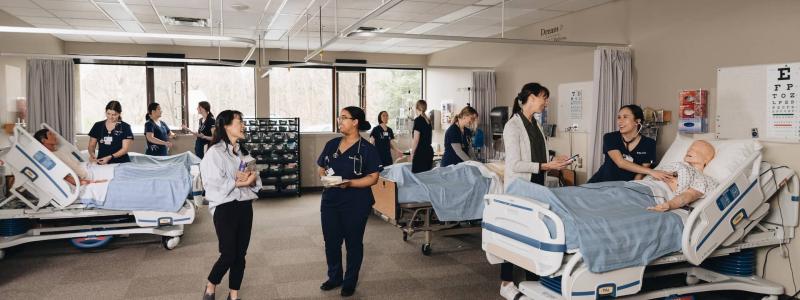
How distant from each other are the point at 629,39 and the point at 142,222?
513cm

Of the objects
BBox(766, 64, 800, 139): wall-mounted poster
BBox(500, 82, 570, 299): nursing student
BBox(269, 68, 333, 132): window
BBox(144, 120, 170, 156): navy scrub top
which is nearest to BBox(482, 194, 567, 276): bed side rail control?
BBox(500, 82, 570, 299): nursing student

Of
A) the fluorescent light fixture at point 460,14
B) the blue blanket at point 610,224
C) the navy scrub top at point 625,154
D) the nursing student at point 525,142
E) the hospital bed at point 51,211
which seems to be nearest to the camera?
the blue blanket at point 610,224

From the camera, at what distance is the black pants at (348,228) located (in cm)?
393

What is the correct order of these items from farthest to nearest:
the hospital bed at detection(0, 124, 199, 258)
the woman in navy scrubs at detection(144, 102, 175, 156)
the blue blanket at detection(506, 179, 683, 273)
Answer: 1. the woman in navy scrubs at detection(144, 102, 175, 156)
2. the hospital bed at detection(0, 124, 199, 258)
3. the blue blanket at detection(506, 179, 683, 273)

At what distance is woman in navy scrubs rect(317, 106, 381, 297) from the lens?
12.7 ft

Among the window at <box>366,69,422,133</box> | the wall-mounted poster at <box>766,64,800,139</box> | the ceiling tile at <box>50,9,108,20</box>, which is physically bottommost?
the wall-mounted poster at <box>766,64,800,139</box>

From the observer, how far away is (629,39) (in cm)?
566

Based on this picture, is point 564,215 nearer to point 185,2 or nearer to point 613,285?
point 613,285

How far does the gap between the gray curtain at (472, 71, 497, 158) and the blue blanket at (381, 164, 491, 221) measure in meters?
2.56

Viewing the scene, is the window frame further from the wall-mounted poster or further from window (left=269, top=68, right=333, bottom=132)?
the wall-mounted poster

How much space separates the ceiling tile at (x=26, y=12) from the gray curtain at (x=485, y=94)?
5.42m

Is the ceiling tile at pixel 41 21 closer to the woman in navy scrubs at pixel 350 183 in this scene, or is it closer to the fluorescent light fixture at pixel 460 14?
the fluorescent light fixture at pixel 460 14

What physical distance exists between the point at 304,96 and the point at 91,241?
542cm

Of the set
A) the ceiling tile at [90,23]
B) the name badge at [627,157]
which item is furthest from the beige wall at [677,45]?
the ceiling tile at [90,23]
